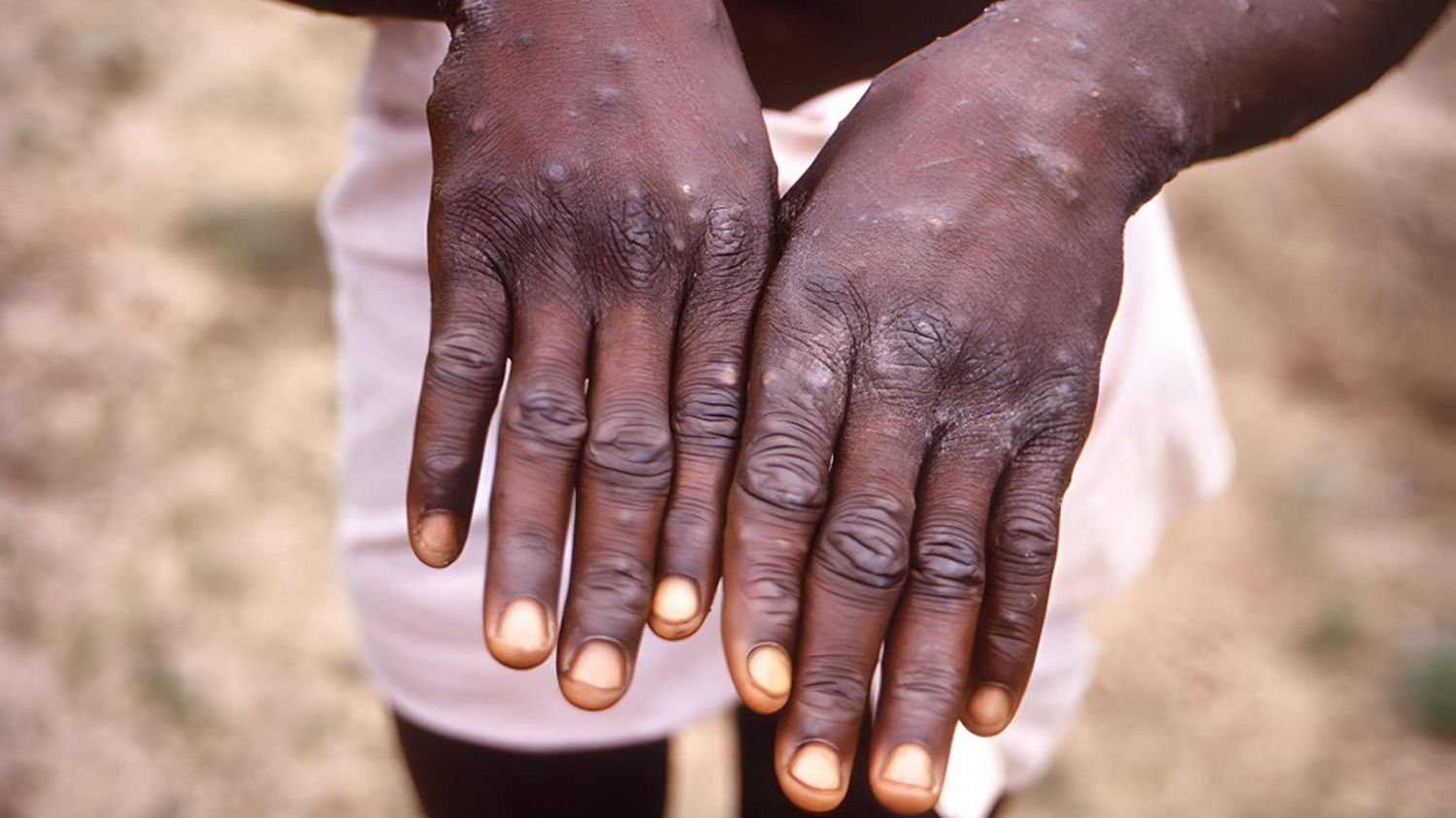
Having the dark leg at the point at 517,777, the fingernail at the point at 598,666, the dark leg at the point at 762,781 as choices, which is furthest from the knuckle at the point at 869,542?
the dark leg at the point at 517,777

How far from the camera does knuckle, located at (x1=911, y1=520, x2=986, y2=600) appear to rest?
0.68m

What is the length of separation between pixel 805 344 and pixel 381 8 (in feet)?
1.31

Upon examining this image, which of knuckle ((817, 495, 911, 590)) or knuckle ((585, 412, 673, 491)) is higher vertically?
knuckle ((585, 412, 673, 491))

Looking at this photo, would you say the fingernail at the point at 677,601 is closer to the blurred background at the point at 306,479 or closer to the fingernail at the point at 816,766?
the fingernail at the point at 816,766

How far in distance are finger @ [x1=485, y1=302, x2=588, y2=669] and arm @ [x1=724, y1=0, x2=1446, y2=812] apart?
0.31ft

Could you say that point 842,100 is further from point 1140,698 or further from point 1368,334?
point 1368,334

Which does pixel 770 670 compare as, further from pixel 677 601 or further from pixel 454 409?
pixel 454 409

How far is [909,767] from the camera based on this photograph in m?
0.66

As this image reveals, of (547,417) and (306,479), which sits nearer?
(547,417)

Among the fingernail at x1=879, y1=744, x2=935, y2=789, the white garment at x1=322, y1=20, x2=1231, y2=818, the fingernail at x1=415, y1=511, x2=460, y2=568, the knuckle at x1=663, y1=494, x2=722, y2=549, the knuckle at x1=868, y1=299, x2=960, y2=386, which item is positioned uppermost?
the knuckle at x1=868, y1=299, x2=960, y2=386

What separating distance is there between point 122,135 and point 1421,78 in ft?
10.0

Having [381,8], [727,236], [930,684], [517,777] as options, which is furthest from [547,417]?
[517,777]

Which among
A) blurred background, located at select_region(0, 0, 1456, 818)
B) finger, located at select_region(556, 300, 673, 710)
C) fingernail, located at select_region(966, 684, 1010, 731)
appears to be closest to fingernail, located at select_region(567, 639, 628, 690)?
finger, located at select_region(556, 300, 673, 710)

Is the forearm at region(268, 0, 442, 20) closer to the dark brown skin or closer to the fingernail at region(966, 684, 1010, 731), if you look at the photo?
the dark brown skin
